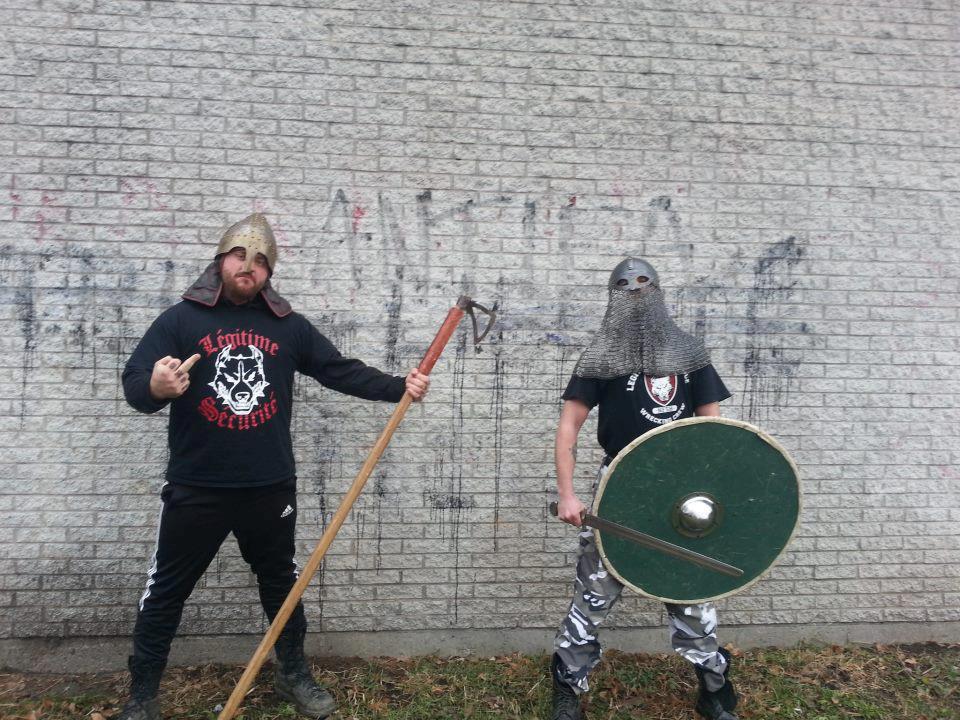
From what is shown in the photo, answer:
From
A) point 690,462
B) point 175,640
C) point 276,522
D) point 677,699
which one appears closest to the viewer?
point 690,462

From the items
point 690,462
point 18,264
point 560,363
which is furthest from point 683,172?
point 18,264

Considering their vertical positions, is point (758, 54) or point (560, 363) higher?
point (758, 54)

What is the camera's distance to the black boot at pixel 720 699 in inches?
126

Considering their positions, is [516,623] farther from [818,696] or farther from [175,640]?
[175,640]

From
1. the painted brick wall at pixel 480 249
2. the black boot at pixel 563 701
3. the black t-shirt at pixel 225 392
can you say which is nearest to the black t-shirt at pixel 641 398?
the painted brick wall at pixel 480 249

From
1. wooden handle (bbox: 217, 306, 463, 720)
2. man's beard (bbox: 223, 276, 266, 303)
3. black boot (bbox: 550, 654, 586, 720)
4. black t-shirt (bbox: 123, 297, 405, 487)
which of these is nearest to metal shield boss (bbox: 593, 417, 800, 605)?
black boot (bbox: 550, 654, 586, 720)

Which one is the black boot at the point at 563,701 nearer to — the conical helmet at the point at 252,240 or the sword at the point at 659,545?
the sword at the point at 659,545

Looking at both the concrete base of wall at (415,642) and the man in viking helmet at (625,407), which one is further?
the concrete base of wall at (415,642)

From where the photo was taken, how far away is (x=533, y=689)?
3535 millimetres

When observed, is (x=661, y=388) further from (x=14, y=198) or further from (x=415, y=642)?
(x=14, y=198)

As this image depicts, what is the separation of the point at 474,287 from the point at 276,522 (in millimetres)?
1586

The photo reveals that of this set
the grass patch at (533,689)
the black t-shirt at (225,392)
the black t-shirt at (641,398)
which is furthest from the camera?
the grass patch at (533,689)

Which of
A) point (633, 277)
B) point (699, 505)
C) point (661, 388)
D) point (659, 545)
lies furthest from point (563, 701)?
point (633, 277)

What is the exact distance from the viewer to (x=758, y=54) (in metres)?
3.95
